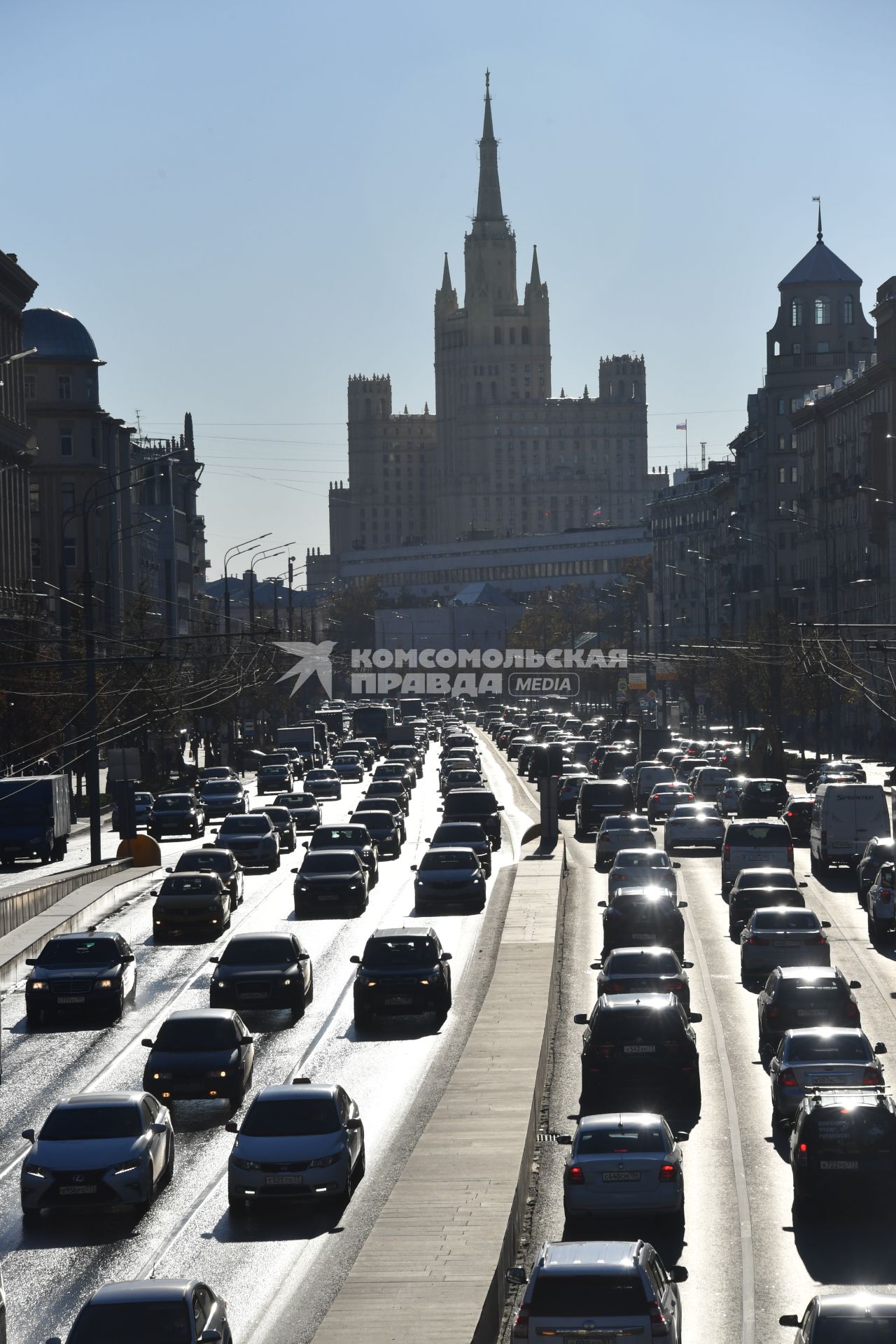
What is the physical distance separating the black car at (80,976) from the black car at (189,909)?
7.34m

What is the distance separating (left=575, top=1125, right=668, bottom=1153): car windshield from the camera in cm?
2064

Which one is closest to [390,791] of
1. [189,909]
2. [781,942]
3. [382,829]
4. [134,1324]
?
[382,829]

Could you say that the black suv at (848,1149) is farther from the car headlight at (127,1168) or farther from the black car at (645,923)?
the black car at (645,923)

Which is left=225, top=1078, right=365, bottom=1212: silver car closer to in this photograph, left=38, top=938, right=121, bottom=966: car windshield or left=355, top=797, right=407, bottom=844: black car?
left=38, top=938, right=121, bottom=966: car windshield

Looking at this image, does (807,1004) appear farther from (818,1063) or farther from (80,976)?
(80,976)

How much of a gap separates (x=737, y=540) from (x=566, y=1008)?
4730 inches

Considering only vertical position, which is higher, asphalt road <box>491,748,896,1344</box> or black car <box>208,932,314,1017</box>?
black car <box>208,932,314,1017</box>

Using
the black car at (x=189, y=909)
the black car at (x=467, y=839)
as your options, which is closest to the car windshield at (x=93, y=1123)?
the black car at (x=189, y=909)

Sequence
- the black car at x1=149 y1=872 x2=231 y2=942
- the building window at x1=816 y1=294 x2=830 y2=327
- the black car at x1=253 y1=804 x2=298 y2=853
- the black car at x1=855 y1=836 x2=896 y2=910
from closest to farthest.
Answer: the black car at x1=149 y1=872 x2=231 y2=942 → the black car at x1=855 y1=836 x2=896 y2=910 → the black car at x1=253 y1=804 x2=298 y2=853 → the building window at x1=816 y1=294 x2=830 y2=327

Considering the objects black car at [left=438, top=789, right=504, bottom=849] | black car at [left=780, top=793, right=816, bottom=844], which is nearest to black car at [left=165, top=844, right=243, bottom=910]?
black car at [left=438, top=789, right=504, bottom=849]

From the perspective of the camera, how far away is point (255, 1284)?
774 inches

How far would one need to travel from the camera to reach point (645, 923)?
39500mm

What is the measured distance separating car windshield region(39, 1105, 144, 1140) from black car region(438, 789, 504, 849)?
3990cm

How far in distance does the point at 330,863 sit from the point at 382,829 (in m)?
12.1
